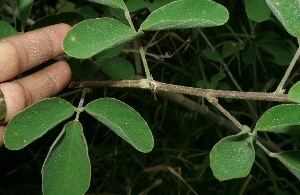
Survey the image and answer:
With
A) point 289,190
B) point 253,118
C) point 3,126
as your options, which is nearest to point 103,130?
point 253,118

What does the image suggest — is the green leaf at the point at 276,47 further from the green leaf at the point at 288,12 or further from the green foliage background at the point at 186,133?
the green leaf at the point at 288,12

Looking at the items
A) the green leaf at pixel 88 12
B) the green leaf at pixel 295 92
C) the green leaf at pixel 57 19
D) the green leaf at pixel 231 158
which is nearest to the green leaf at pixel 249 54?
the green leaf at pixel 88 12

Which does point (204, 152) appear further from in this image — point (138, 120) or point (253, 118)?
point (138, 120)

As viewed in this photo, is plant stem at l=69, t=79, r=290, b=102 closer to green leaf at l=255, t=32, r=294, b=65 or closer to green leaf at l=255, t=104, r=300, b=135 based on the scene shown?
green leaf at l=255, t=104, r=300, b=135

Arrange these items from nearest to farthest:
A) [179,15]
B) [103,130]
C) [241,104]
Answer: [179,15] → [241,104] → [103,130]

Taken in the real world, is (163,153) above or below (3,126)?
below

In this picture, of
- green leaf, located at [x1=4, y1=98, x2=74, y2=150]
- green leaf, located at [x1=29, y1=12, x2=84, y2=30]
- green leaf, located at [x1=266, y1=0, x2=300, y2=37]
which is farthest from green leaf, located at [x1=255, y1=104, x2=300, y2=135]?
green leaf, located at [x1=29, y1=12, x2=84, y2=30]
